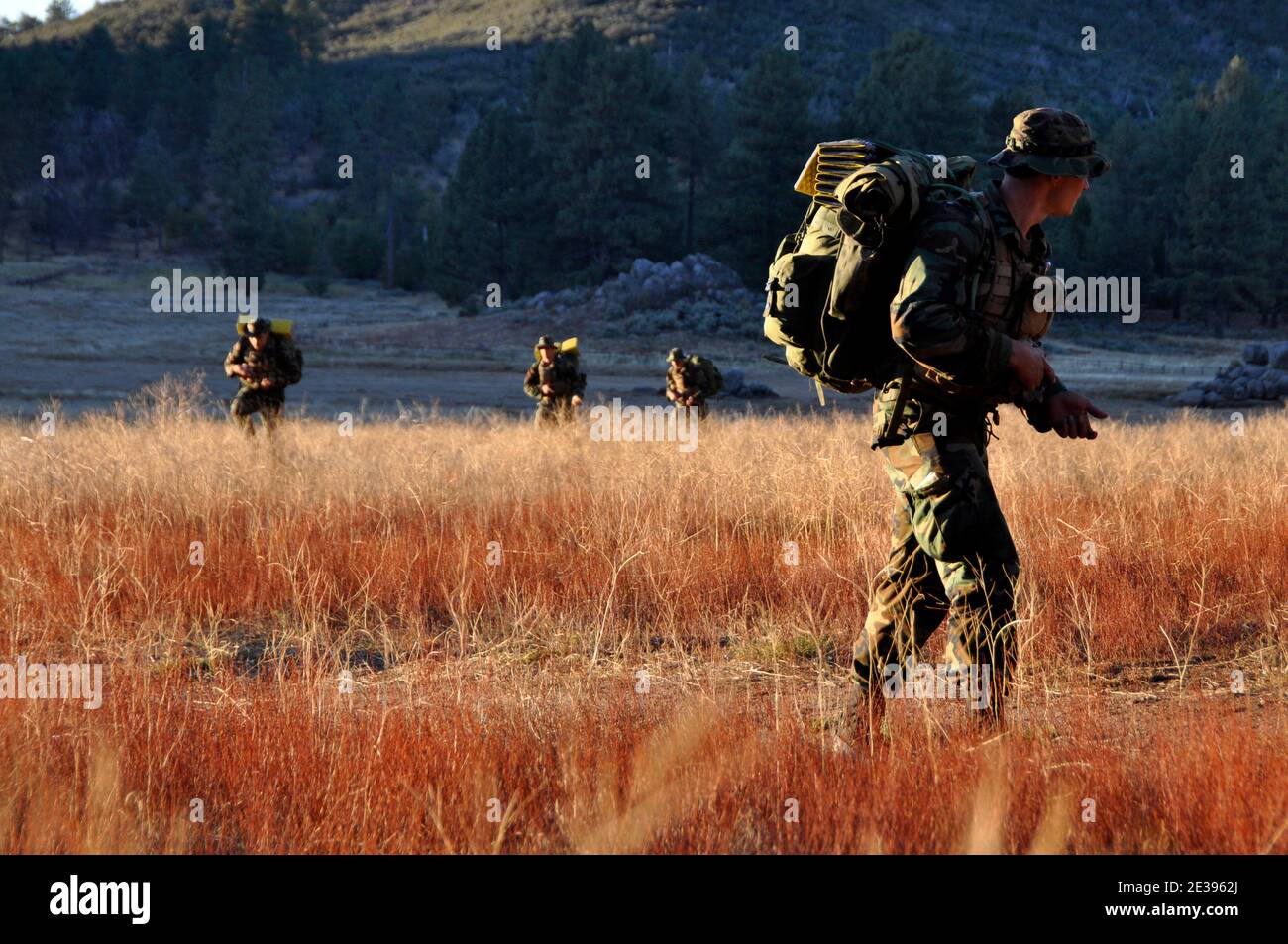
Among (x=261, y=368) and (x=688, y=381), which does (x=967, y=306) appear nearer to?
(x=261, y=368)

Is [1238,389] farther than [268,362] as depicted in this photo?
Yes

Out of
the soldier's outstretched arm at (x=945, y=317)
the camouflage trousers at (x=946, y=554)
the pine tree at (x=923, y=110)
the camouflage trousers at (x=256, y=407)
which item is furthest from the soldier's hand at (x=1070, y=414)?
the pine tree at (x=923, y=110)

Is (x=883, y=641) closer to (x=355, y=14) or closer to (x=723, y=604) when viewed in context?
(x=723, y=604)

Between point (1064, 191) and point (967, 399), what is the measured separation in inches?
26.1

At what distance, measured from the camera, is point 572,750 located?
313 centimetres

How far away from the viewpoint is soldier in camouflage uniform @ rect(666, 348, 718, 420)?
12898mm

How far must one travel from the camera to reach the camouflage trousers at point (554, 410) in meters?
11.9

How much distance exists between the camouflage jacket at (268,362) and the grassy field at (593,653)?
0.64m

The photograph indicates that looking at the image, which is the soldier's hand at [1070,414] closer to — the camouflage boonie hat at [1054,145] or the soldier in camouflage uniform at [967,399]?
the soldier in camouflage uniform at [967,399]

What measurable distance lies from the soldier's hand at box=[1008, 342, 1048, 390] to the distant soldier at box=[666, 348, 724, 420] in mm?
9806

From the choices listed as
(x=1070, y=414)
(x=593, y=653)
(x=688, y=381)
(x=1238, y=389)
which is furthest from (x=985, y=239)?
(x=1238, y=389)

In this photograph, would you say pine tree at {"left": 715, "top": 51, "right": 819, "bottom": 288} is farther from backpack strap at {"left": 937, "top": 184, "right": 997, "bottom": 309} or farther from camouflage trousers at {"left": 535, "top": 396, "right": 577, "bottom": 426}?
backpack strap at {"left": 937, "top": 184, "right": 997, "bottom": 309}

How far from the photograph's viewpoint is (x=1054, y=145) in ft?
10.7

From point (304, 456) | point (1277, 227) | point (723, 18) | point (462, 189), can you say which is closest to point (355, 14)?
point (723, 18)
